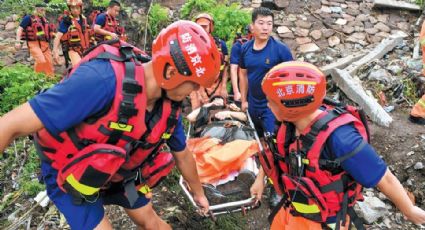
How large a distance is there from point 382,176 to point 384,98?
4.15 metres

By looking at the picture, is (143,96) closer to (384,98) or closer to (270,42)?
(270,42)

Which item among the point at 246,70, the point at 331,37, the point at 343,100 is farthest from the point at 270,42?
the point at 331,37

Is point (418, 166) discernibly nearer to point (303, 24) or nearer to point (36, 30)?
point (303, 24)

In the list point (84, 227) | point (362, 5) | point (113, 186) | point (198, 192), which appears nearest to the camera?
point (84, 227)

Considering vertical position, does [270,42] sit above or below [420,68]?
above

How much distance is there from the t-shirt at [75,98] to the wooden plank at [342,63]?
5.15 m

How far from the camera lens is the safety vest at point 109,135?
2330mm

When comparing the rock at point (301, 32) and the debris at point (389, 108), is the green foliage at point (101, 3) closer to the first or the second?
the rock at point (301, 32)

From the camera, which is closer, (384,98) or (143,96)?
(143,96)

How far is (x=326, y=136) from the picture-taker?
238 cm

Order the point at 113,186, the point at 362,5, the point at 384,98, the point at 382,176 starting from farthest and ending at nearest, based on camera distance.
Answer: the point at 362,5
the point at 384,98
the point at 113,186
the point at 382,176

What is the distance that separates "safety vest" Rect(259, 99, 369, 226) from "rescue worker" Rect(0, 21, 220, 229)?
2.35 ft

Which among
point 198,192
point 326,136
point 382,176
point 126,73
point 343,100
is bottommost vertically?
point 343,100

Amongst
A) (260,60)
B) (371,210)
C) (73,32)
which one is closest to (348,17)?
(260,60)
